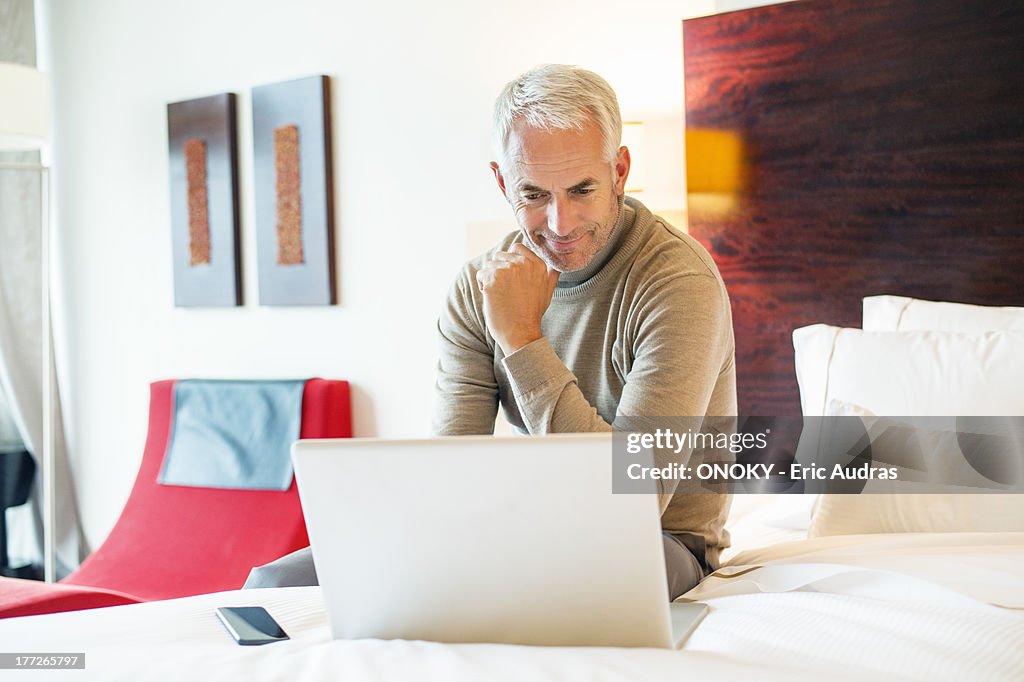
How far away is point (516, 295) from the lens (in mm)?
1636

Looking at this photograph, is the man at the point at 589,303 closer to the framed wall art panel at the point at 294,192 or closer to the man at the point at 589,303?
the man at the point at 589,303

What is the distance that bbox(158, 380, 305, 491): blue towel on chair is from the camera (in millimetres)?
3189

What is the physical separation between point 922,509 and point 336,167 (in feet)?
7.30

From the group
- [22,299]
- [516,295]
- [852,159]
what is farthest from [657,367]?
[22,299]

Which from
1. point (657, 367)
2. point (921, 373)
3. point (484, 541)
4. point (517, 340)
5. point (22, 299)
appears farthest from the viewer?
point (22, 299)

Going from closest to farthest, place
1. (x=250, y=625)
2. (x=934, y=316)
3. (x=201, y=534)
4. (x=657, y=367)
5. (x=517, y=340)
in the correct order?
(x=250, y=625) → (x=657, y=367) → (x=517, y=340) → (x=934, y=316) → (x=201, y=534)

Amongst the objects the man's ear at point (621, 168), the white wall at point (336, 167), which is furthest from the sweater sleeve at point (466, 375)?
the white wall at point (336, 167)

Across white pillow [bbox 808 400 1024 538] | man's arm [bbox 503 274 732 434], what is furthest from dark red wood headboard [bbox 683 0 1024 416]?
man's arm [bbox 503 274 732 434]

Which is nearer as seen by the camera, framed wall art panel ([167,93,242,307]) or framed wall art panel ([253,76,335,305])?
framed wall art panel ([253,76,335,305])

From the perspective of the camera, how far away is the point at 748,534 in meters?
1.93

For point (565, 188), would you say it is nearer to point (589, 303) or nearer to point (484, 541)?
point (589, 303)

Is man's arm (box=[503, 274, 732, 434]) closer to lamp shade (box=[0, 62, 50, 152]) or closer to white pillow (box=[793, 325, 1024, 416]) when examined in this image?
white pillow (box=[793, 325, 1024, 416])

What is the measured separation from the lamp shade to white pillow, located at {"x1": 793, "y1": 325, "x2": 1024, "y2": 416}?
103 inches

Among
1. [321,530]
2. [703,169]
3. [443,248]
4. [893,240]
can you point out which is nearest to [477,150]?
[443,248]
